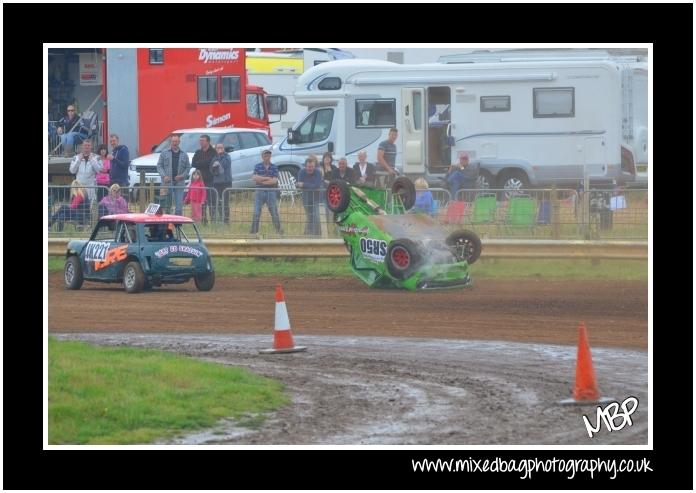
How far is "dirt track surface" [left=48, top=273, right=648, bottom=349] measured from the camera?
1596 centimetres

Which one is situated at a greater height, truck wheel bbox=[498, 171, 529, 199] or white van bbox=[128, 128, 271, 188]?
white van bbox=[128, 128, 271, 188]

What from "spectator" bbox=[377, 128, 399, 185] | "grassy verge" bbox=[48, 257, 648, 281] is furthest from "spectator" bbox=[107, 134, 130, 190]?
"spectator" bbox=[377, 128, 399, 185]

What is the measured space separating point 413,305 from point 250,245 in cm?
502

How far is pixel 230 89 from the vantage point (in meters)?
33.1

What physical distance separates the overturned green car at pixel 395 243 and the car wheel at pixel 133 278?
303 cm

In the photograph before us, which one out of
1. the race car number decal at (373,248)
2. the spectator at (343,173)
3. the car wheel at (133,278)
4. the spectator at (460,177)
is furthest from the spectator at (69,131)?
the race car number decal at (373,248)

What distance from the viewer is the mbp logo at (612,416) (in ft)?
34.2

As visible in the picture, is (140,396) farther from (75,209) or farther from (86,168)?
(86,168)

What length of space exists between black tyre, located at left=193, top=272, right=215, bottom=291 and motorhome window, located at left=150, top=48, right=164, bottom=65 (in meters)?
13.3

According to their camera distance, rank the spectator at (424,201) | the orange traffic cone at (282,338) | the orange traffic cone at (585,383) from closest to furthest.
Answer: the orange traffic cone at (585,383)
the orange traffic cone at (282,338)
the spectator at (424,201)

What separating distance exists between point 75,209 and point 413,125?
28.1 ft

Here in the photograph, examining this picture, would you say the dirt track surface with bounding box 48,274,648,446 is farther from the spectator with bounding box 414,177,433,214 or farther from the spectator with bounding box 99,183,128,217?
the spectator with bounding box 414,177,433,214

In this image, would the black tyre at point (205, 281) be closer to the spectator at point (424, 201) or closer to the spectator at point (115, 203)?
the spectator at point (115, 203)

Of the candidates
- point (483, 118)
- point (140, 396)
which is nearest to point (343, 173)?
point (483, 118)
